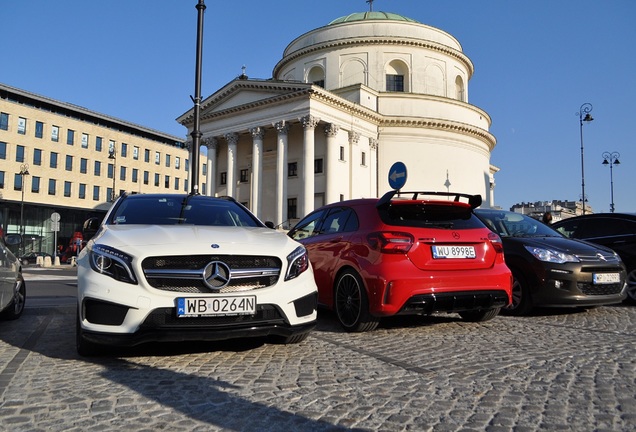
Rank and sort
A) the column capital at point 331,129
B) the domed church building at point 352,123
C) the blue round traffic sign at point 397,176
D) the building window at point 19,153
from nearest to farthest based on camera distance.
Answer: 1. the blue round traffic sign at point 397,176
2. the column capital at point 331,129
3. the domed church building at point 352,123
4. the building window at point 19,153

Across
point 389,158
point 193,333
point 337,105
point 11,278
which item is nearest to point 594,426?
point 193,333

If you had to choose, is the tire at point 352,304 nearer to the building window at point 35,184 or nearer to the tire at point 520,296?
the tire at point 520,296

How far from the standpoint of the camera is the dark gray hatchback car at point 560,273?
6.89 meters

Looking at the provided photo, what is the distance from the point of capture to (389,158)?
47688mm

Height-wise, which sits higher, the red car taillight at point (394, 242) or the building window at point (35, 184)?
the building window at point (35, 184)

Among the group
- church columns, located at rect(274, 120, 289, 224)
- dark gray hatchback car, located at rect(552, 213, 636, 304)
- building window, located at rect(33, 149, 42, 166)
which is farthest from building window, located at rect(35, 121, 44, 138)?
dark gray hatchback car, located at rect(552, 213, 636, 304)

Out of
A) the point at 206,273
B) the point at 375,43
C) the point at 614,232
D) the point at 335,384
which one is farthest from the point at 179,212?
the point at 375,43

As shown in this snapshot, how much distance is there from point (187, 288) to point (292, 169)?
136 feet

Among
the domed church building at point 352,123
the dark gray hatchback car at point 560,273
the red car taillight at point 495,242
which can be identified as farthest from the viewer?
the domed church building at point 352,123

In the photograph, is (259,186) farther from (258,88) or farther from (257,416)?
(257,416)

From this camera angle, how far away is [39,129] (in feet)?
189

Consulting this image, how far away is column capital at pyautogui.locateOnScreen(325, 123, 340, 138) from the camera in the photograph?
134 ft

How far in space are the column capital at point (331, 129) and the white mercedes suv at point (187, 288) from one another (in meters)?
37.0

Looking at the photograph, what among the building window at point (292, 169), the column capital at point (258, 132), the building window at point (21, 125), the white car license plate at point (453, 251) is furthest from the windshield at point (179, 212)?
the building window at point (21, 125)
